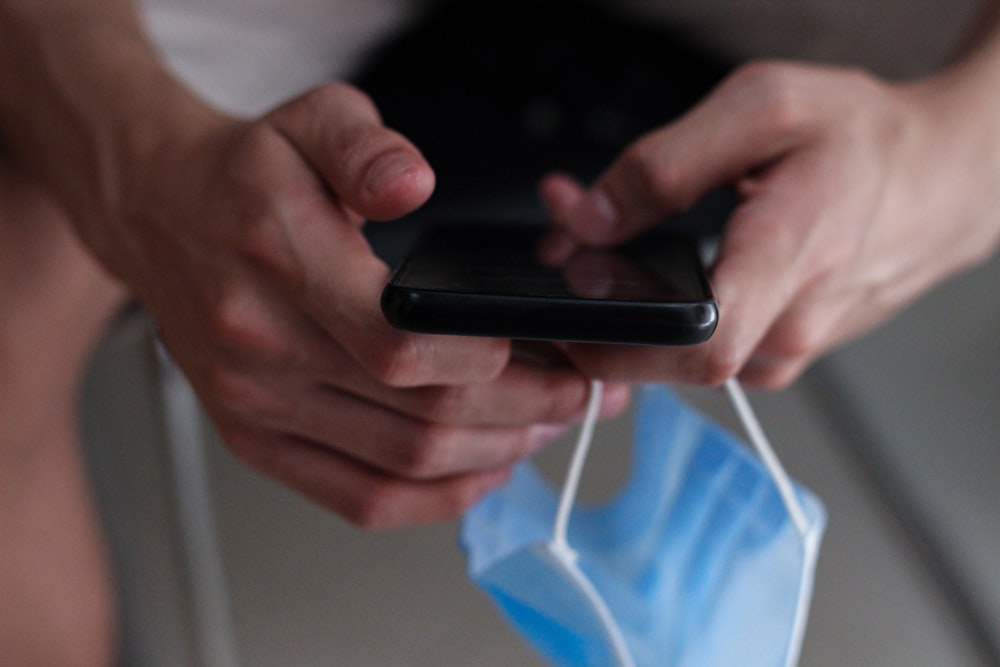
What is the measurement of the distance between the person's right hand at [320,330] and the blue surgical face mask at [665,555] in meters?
0.03

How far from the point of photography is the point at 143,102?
400 millimetres

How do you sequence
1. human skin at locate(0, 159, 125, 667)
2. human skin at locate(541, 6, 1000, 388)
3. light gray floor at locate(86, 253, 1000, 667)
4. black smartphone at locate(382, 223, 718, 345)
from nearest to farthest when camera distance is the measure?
1. black smartphone at locate(382, 223, 718, 345)
2. human skin at locate(541, 6, 1000, 388)
3. human skin at locate(0, 159, 125, 667)
4. light gray floor at locate(86, 253, 1000, 667)

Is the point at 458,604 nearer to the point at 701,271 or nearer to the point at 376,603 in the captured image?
the point at 376,603

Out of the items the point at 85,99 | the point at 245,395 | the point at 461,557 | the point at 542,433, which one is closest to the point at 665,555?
the point at 542,433

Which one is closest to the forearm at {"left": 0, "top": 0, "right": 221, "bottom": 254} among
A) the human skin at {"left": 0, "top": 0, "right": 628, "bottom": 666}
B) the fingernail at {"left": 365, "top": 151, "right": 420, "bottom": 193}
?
the human skin at {"left": 0, "top": 0, "right": 628, "bottom": 666}

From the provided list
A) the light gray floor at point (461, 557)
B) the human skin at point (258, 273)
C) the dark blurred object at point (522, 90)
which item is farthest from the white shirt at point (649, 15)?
the light gray floor at point (461, 557)

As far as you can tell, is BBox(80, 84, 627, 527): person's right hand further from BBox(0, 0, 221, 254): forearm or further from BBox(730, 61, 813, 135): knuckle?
BBox(730, 61, 813, 135): knuckle

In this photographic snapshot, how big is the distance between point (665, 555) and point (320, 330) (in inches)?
7.1

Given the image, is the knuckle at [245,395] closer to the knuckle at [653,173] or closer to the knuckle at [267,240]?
the knuckle at [267,240]

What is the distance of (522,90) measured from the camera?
614 mm

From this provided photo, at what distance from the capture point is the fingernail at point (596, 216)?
1.38 feet

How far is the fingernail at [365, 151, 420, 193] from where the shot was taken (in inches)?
12.1

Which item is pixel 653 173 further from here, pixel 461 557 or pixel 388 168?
pixel 461 557

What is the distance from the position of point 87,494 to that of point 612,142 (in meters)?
0.41
